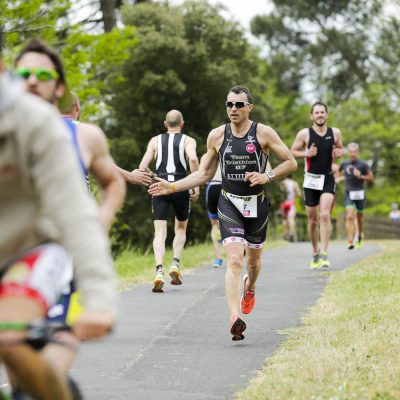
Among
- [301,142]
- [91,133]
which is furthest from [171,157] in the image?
[91,133]

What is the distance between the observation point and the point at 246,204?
28.8 feet

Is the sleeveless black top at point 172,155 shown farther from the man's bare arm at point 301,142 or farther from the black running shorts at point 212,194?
the black running shorts at point 212,194

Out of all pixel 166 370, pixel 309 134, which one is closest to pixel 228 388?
pixel 166 370

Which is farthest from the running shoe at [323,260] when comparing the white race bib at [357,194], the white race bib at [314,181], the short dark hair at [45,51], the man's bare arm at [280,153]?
the short dark hair at [45,51]

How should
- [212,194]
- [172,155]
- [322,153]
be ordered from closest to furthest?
[172,155] < [322,153] < [212,194]

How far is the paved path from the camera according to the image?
6535 millimetres

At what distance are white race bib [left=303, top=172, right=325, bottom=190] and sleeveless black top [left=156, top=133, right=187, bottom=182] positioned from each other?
9.05ft

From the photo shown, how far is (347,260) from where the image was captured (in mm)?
17375

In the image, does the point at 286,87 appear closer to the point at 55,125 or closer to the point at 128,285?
the point at 128,285

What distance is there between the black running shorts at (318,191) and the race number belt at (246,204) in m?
6.56

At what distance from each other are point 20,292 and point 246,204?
18.5 feet

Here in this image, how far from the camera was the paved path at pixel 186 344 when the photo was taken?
257 inches

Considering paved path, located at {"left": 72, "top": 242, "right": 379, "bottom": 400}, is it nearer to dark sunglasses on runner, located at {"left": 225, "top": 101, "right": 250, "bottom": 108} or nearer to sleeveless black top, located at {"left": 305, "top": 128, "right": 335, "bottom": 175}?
dark sunglasses on runner, located at {"left": 225, "top": 101, "right": 250, "bottom": 108}

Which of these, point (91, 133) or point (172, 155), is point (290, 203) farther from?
point (91, 133)
